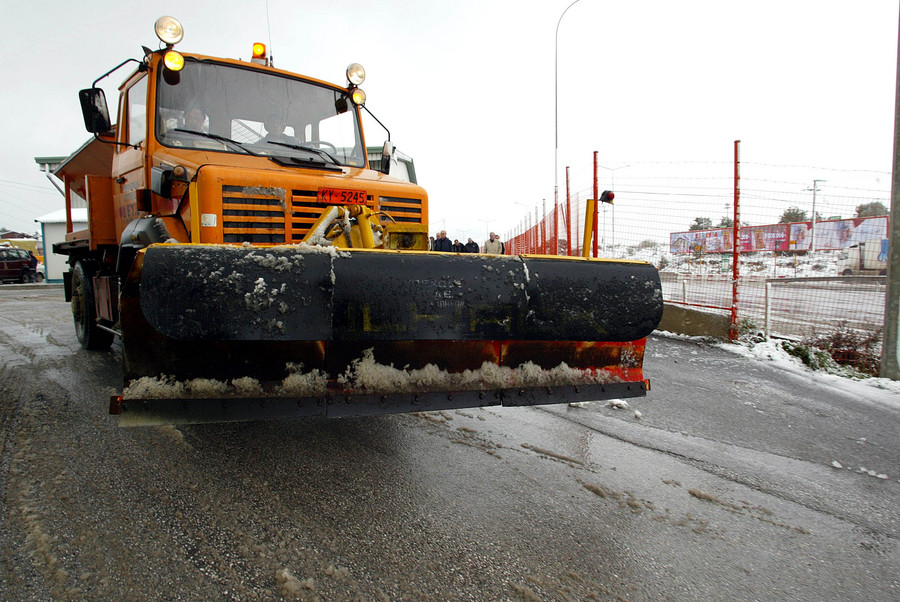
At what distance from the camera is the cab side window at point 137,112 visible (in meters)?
3.90

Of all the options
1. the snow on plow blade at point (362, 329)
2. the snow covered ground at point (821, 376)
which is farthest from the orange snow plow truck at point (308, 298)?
the snow covered ground at point (821, 376)

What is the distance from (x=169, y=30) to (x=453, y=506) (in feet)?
12.5

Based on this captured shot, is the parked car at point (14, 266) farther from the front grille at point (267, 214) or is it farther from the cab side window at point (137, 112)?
the front grille at point (267, 214)

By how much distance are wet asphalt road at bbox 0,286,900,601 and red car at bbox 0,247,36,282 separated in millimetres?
26980

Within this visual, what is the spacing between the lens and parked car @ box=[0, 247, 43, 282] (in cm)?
2405

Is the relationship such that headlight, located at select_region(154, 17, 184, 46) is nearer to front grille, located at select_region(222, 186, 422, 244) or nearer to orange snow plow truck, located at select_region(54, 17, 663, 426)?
orange snow plow truck, located at select_region(54, 17, 663, 426)

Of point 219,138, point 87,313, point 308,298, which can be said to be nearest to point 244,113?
point 219,138

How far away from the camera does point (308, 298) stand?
7.39ft

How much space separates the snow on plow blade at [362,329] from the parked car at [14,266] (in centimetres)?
2954

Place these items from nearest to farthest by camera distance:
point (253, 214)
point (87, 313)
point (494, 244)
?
point (253, 214)
point (87, 313)
point (494, 244)

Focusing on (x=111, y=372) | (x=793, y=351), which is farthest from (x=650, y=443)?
(x=111, y=372)

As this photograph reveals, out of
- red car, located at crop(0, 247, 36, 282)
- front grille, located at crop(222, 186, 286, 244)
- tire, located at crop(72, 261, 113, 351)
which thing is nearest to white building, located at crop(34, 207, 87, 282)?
red car, located at crop(0, 247, 36, 282)

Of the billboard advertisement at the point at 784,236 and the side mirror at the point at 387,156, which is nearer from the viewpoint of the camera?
the side mirror at the point at 387,156

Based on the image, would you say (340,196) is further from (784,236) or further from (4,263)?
(4,263)
